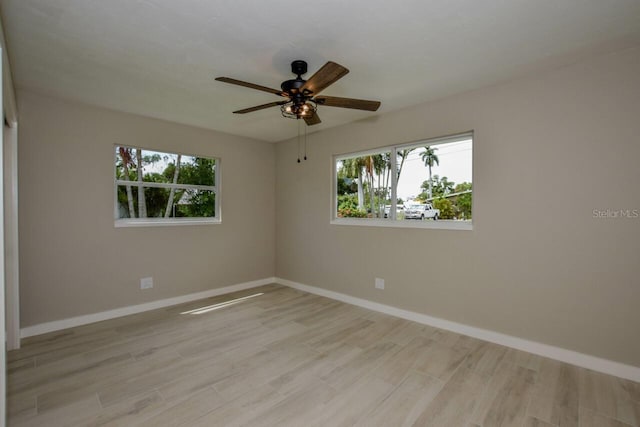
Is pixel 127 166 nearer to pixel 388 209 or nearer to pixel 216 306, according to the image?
pixel 216 306

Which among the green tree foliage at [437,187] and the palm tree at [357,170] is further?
the palm tree at [357,170]

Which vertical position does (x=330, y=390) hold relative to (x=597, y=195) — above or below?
below

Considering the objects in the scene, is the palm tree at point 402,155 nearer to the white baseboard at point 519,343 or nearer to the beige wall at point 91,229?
the white baseboard at point 519,343

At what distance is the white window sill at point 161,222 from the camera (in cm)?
366

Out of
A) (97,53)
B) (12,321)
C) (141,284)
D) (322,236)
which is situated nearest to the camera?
(97,53)

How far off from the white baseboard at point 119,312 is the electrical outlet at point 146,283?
20 centimetres

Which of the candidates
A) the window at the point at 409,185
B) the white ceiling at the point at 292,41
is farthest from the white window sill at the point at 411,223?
the white ceiling at the point at 292,41

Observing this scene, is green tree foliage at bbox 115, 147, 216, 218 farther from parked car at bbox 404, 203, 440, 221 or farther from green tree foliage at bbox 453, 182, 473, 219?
green tree foliage at bbox 453, 182, 473, 219

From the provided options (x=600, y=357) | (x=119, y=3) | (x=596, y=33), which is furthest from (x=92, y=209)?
(x=600, y=357)

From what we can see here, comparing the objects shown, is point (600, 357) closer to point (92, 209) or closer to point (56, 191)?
point (92, 209)

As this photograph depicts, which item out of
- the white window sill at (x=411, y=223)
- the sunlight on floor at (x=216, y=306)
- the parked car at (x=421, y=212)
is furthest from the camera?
the sunlight on floor at (x=216, y=306)

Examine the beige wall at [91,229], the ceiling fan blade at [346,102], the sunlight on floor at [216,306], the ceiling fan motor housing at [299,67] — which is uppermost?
the ceiling fan motor housing at [299,67]

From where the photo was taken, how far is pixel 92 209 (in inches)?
134

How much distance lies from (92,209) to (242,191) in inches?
75.2
